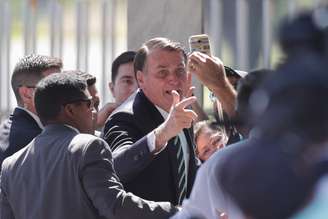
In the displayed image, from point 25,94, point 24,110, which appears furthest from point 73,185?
point 25,94

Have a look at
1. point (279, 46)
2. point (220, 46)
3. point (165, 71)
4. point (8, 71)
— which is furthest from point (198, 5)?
point (279, 46)

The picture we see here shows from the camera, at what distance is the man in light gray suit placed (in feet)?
10.7

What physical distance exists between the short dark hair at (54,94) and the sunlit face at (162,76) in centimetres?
43

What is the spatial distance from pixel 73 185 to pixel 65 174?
0.05m

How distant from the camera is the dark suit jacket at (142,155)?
3.50 metres

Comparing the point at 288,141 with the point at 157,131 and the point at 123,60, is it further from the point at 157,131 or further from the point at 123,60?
the point at 123,60

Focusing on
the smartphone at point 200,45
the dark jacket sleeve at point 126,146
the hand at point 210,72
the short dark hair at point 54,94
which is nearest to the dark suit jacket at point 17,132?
the dark jacket sleeve at point 126,146

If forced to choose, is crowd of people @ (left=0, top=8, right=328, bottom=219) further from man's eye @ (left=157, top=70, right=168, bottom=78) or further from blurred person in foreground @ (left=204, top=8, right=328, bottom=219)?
blurred person in foreground @ (left=204, top=8, right=328, bottom=219)

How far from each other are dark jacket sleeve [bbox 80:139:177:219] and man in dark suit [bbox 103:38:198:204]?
232 mm

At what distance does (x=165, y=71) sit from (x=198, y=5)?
9.47 feet

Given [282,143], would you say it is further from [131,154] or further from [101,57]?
[101,57]

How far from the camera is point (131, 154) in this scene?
11.5 feet

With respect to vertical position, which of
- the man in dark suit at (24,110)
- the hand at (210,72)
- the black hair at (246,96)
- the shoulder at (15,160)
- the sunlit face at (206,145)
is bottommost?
the sunlit face at (206,145)

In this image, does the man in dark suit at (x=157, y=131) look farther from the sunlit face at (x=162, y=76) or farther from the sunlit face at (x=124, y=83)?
the sunlit face at (x=124, y=83)
